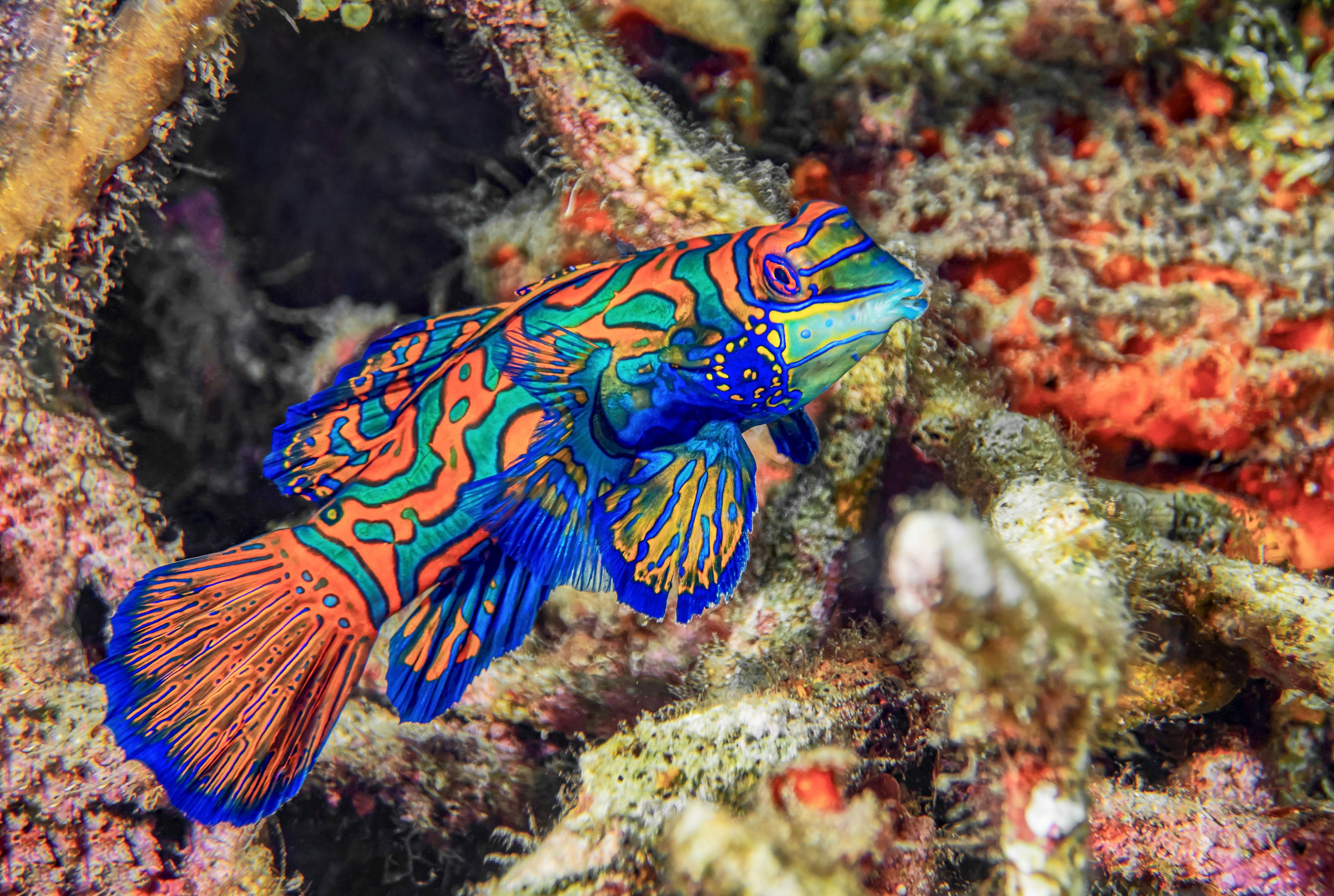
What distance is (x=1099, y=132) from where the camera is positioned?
2807mm

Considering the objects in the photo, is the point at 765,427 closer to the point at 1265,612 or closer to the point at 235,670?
the point at 1265,612

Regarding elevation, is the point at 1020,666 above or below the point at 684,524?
above

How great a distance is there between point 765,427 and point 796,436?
0.40m

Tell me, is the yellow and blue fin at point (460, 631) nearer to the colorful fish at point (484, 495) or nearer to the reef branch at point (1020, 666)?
the colorful fish at point (484, 495)

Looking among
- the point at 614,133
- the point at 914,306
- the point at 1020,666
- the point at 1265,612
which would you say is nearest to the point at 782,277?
the point at 914,306

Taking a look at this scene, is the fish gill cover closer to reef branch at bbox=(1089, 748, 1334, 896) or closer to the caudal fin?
reef branch at bbox=(1089, 748, 1334, 896)

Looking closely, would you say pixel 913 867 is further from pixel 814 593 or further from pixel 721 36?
pixel 721 36

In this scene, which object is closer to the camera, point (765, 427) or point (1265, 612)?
point (1265, 612)

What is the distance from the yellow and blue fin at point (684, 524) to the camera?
2.25 m

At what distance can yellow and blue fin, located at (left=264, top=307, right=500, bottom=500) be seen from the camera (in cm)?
265

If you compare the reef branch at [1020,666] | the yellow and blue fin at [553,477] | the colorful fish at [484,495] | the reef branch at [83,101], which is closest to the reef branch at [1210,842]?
the reef branch at [1020,666]

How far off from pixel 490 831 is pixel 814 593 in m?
2.09

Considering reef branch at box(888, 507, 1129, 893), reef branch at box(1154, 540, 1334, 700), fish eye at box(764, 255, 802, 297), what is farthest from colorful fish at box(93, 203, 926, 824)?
reef branch at box(1154, 540, 1334, 700)

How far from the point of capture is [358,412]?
8.93 feet
